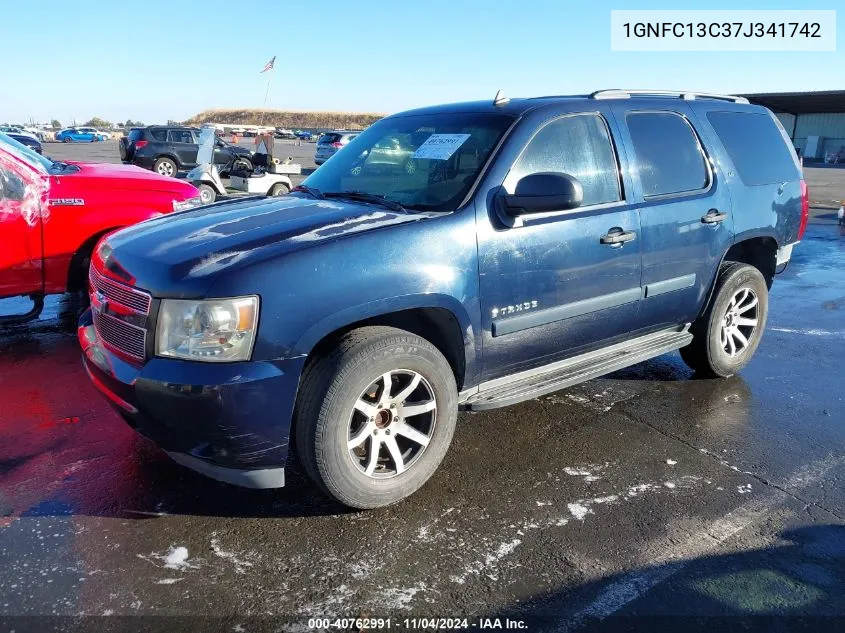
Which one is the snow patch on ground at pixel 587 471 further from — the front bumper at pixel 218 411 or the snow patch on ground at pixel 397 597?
the front bumper at pixel 218 411

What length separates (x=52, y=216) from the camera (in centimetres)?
556

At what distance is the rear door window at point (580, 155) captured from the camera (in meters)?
3.70

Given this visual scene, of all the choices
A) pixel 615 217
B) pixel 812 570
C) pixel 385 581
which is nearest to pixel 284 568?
pixel 385 581

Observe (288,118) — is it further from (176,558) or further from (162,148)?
(176,558)

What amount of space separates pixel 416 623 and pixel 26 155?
5383 millimetres

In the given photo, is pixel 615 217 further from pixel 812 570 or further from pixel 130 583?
pixel 130 583

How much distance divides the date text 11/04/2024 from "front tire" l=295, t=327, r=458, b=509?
0.64 metres

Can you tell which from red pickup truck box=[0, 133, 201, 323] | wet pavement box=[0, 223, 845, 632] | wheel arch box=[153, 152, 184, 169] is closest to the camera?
wet pavement box=[0, 223, 845, 632]

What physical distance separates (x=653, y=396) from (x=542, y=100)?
7.11ft

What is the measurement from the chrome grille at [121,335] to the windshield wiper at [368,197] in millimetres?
1362

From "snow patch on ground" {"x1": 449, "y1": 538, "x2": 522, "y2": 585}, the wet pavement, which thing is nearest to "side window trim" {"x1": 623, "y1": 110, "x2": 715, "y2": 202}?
the wet pavement

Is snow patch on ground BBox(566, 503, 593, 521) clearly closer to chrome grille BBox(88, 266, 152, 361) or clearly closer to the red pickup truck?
chrome grille BBox(88, 266, 152, 361)

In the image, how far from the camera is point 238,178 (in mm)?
14016

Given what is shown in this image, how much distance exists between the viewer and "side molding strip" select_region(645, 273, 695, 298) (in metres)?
4.18
